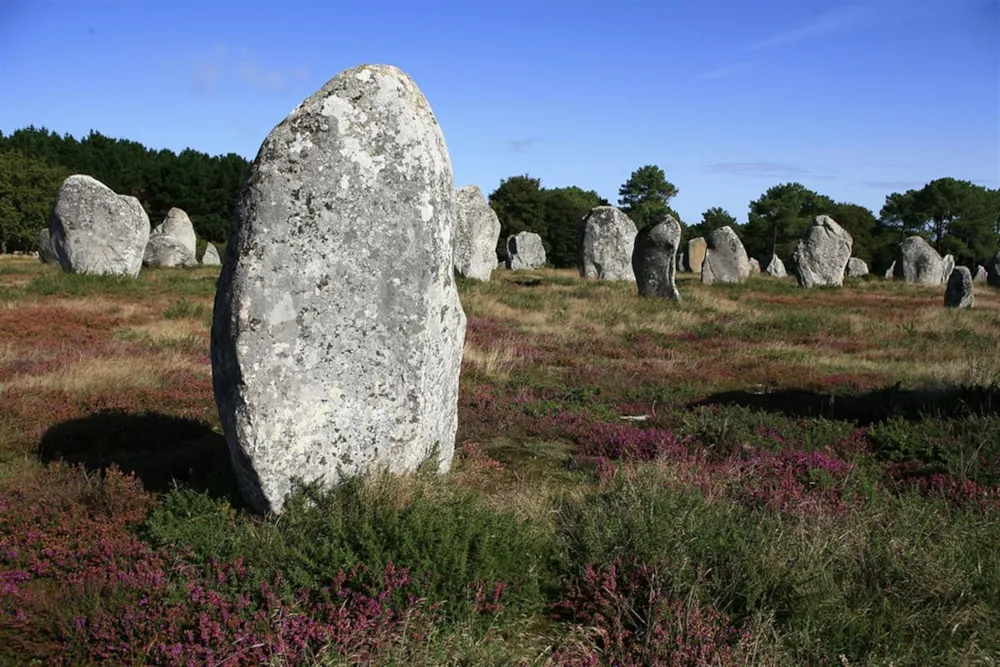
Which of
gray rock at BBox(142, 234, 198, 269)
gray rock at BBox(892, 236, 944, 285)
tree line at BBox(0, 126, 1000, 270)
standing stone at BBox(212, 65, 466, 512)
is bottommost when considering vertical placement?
standing stone at BBox(212, 65, 466, 512)

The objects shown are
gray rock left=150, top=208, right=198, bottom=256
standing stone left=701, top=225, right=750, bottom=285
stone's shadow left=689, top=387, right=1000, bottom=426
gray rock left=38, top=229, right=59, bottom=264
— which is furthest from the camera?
gray rock left=150, top=208, right=198, bottom=256

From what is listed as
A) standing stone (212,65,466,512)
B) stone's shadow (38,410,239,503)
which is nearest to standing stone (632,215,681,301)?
stone's shadow (38,410,239,503)

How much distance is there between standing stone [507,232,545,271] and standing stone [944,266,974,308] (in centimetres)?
2768

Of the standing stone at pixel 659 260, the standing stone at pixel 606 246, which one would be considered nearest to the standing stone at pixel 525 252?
the standing stone at pixel 606 246

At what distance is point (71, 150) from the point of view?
247ft

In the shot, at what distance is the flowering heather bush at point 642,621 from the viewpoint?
3.93 meters

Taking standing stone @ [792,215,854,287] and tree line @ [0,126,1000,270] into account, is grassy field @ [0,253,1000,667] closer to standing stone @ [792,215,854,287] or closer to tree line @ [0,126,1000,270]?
standing stone @ [792,215,854,287]

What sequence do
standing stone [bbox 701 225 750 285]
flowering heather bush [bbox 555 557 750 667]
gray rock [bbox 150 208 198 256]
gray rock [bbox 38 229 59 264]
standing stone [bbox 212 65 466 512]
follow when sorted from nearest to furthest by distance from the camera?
flowering heather bush [bbox 555 557 750 667] → standing stone [bbox 212 65 466 512] → gray rock [bbox 38 229 59 264] → standing stone [bbox 701 225 750 285] → gray rock [bbox 150 208 198 256]

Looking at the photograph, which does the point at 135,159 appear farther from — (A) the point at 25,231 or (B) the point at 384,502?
(B) the point at 384,502

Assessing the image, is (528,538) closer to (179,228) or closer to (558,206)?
(179,228)

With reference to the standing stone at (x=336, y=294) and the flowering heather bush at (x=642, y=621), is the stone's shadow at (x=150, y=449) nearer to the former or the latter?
the standing stone at (x=336, y=294)

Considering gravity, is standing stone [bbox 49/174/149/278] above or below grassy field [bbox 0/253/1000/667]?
above

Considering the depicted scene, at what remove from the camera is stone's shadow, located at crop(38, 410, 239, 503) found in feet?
20.1

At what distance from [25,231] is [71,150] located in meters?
22.4
